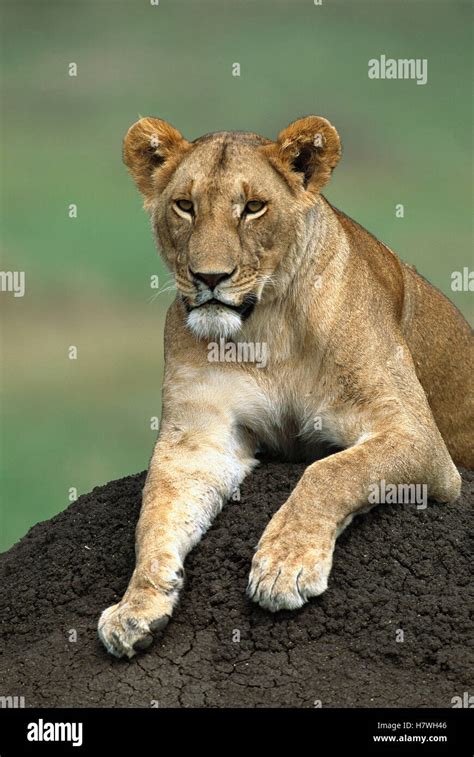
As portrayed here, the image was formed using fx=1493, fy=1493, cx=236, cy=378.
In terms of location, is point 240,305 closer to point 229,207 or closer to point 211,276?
point 211,276

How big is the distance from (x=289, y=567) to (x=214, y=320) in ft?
3.31

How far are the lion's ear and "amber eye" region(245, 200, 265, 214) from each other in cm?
26

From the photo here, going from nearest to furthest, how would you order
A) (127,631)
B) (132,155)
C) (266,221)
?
1. (127,631)
2. (266,221)
3. (132,155)

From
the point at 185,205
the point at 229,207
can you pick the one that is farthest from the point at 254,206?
the point at 185,205

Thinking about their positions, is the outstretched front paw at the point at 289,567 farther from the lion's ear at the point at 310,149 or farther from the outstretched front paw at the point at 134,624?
the lion's ear at the point at 310,149

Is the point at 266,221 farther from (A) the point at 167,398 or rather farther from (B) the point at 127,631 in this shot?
(B) the point at 127,631

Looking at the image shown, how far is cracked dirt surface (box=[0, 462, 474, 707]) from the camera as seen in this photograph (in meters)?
5.33

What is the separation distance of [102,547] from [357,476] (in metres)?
1.24

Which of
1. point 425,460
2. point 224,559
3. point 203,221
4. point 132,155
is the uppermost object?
point 132,155

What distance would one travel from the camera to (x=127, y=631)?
213 inches

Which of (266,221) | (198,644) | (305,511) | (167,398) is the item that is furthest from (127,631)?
(266,221)

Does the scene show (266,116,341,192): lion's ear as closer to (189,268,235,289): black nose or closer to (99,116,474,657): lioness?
(99,116,474,657): lioness

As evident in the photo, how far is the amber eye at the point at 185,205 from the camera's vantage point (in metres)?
5.87

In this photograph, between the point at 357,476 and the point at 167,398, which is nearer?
the point at 357,476
